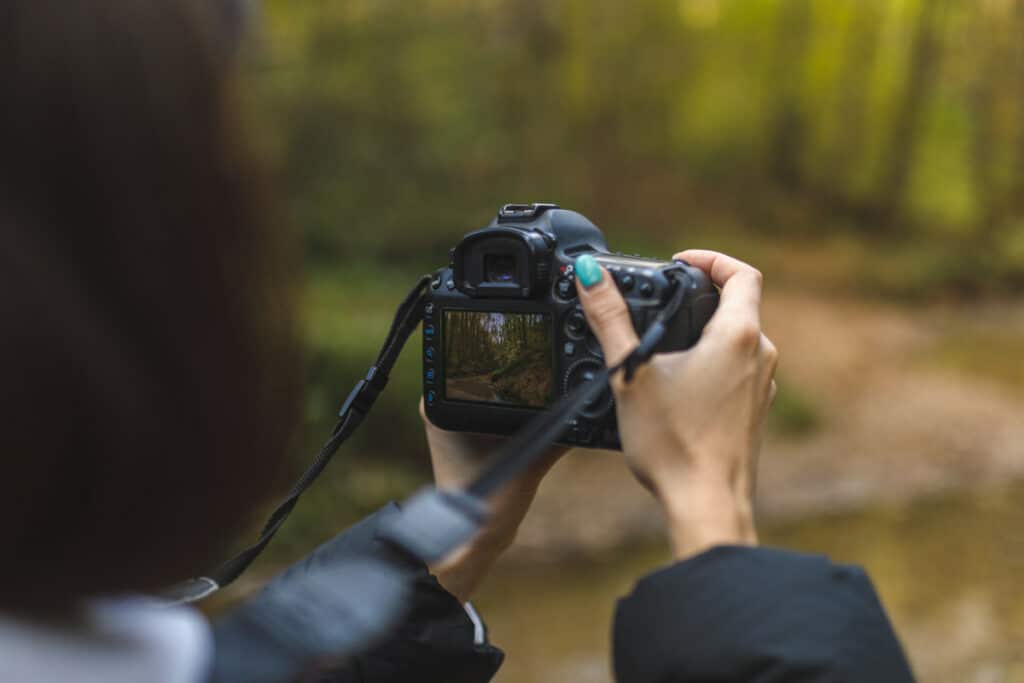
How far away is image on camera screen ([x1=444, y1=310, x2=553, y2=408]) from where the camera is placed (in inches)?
49.4

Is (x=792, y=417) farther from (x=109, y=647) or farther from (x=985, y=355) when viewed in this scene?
(x=109, y=647)

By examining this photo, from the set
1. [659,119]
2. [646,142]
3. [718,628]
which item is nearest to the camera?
[718,628]

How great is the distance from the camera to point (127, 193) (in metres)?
0.47

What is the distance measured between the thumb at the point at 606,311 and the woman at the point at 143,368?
1.03 ft

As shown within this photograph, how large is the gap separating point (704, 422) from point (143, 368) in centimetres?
46

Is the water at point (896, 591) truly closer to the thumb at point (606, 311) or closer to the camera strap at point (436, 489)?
the camera strap at point (436, 489)

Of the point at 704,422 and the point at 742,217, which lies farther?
the point at 742,217

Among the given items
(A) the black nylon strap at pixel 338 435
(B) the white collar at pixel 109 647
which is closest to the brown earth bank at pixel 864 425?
(A) the black nylon strap at pixel 338 435

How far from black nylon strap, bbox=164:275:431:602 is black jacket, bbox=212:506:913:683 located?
11.5 inches

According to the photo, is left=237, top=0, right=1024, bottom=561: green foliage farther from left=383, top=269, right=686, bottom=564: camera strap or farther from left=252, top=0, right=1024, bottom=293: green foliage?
left=383, top=269, right=686, bottom=564: camera strap

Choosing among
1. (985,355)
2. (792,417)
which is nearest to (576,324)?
(792,417)

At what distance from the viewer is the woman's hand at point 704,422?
0.75m

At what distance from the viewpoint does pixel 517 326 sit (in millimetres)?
1291

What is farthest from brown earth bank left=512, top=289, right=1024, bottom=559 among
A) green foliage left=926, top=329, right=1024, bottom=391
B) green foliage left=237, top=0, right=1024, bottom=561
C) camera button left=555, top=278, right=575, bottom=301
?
camera button left=555, top=278, right=575, bottom=301
